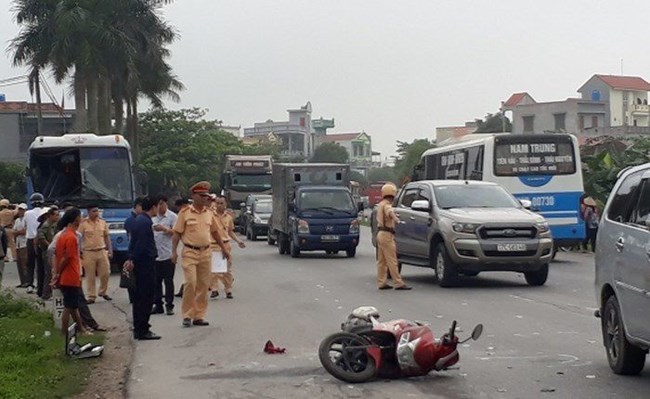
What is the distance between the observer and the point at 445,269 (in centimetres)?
1952

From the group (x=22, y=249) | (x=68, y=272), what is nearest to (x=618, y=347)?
(x=68, y=272)

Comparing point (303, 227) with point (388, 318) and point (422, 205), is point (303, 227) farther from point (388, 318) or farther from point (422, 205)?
point (388, 318)

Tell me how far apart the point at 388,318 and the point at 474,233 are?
4.39m

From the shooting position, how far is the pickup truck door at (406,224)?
21.3m

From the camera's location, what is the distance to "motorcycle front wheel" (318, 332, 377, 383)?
33.3ft

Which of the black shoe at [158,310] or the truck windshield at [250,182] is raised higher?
the truck windshield at [250,182]

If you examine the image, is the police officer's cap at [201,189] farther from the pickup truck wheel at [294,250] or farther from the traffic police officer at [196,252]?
the pickup truck wheel at [294,250]

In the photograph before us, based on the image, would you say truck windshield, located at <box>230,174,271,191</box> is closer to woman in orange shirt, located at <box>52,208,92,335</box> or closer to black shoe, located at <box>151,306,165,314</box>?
black shoe, located at <box>151,306,165,314</box>

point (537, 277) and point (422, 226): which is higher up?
point (422, 226)

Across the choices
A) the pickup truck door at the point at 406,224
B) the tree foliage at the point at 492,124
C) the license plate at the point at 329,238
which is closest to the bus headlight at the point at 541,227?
the pickup truck door at the point at 406,224

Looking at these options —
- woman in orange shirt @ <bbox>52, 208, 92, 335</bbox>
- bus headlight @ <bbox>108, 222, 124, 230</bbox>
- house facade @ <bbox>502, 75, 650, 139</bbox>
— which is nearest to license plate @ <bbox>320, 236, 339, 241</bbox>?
bus headlight @ <bbox>108, 222, 124, 230</bbox>

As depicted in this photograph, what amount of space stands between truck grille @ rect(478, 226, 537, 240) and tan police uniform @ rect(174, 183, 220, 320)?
591 centimetres

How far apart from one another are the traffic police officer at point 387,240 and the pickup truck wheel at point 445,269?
0.63 meters

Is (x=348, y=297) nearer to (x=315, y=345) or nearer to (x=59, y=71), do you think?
(x=315, y=345)
